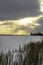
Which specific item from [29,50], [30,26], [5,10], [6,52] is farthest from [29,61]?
[5,10]

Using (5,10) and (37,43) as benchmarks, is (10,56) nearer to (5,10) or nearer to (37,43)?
(37,43)

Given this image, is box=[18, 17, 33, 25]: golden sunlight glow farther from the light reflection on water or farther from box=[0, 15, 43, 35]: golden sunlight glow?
the light reflection on water

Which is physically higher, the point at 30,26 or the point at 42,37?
the point at 30,26

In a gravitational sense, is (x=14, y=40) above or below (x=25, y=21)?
below

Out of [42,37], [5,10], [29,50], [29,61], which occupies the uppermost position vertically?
[5,10]

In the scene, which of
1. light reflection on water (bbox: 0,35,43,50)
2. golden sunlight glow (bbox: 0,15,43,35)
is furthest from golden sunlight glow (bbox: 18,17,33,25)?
light reflection on water (bbox: 0,35,43,50)

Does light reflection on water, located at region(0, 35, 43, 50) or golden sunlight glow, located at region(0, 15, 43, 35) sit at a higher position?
golden sunlight glow, located at region(0, 15, 43, 35)

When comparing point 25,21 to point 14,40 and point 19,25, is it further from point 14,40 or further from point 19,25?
point 14,40

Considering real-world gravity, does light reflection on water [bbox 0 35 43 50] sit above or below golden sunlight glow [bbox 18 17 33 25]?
below

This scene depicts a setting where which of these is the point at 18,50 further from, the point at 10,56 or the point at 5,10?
the point at 5,10

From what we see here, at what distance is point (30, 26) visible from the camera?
2.23m

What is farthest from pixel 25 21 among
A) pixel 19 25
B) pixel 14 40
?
pixel 14 40

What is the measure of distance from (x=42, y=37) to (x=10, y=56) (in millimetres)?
508

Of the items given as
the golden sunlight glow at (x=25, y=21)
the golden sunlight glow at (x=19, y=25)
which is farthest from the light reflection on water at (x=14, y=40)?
the golden sunlight glow at (x=25, y=21)
